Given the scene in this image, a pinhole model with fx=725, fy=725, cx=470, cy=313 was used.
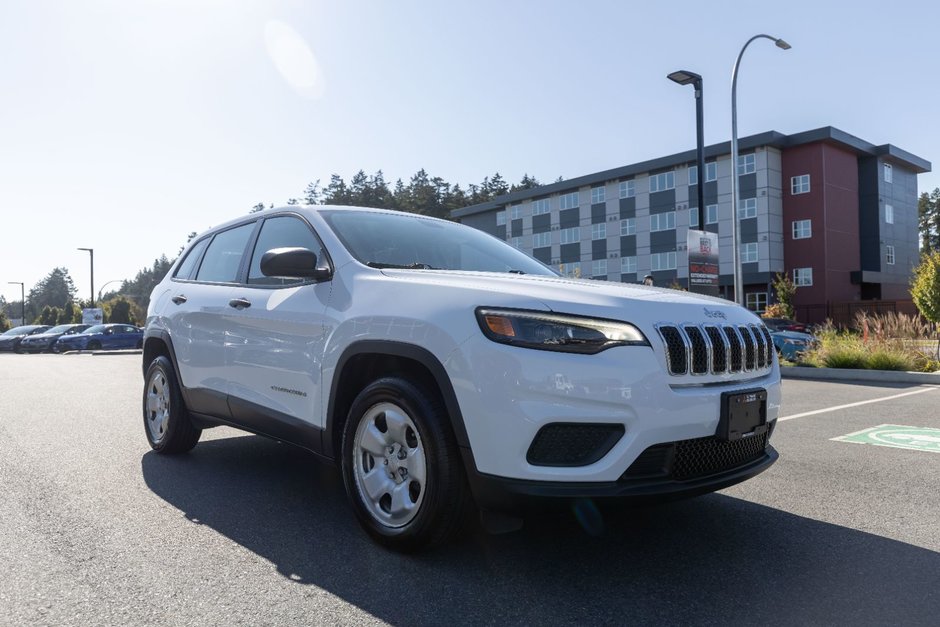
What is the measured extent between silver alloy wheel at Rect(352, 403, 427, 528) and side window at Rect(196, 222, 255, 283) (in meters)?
1.88

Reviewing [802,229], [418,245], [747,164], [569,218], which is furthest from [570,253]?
[418,245]

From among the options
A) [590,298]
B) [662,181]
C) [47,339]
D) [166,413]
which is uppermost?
[662,181]

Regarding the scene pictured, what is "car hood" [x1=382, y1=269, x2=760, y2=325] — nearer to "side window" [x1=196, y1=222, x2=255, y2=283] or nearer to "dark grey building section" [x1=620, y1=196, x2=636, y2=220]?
"side window" [x1=196, y1=222, x2=255, y2=283]

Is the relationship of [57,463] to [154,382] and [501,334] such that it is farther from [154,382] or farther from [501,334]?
[501,334]

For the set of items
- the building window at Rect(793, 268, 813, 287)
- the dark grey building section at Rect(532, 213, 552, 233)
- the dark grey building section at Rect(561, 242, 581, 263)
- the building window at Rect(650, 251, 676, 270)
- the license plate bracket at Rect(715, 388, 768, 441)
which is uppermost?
the dark grey building section at Rect(532, 213, 552, 233)

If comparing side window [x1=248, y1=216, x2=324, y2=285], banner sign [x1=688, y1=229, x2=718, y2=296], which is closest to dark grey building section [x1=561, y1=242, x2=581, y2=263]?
banner sign [x1=688, y1=229, x2=718, y2=296]

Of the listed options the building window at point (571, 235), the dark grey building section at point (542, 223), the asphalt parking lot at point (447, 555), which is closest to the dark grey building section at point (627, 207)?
the building window at point (571, 235)

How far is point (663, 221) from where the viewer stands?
1860 inches

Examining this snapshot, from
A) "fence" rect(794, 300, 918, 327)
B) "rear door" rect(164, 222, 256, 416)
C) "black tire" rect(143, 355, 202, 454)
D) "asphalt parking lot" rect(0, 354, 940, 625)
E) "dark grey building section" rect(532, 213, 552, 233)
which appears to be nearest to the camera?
"asphalt parking lot" rect(0, 354, 940, 625)

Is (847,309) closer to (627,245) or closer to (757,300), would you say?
(757,300)

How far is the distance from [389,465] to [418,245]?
142 cm

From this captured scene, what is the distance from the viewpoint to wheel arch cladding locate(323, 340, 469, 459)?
2988 millimetres

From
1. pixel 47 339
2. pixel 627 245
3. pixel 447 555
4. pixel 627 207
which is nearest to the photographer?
pixel 447 555

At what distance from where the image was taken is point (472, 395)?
290cm
